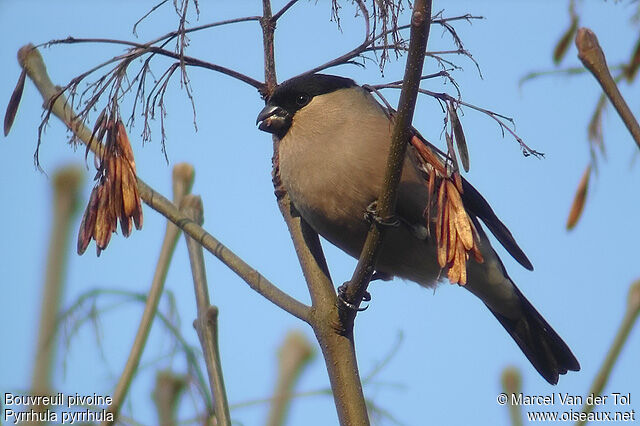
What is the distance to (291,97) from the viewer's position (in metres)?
3.64

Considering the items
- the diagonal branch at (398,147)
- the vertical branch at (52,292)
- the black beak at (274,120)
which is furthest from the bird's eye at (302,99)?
the vertical branch at (52,292)

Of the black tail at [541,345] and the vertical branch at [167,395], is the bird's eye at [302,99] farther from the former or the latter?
the vertical branch at [167,395]

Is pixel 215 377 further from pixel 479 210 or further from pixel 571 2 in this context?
pixel 479 210

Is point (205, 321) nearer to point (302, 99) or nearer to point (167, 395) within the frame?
point (167, 395)

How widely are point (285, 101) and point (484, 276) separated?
52.7 inches

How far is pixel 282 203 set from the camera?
3.20 m

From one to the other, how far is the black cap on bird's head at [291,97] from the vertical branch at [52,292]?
7.40ft

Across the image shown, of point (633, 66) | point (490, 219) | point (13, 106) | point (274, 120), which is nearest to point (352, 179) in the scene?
point (274, 120)

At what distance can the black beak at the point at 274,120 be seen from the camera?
3498 mm

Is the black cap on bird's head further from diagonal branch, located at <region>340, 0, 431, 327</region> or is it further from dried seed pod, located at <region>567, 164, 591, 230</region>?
dried seed pod, located at <region>567, 164, 591, 230</region>

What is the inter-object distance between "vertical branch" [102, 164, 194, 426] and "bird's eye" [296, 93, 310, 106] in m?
1.26

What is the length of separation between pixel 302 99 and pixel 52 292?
2675 millimetres

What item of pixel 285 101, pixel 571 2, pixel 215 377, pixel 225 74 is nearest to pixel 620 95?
pixel 571 2

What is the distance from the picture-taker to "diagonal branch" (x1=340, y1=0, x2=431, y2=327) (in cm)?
183
